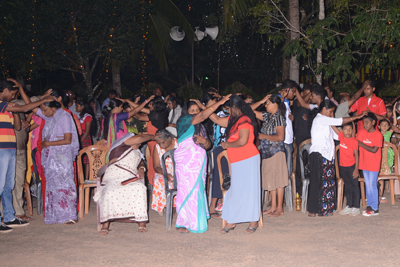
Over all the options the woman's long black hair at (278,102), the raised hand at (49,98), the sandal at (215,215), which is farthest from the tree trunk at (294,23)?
the raised hand at (49,98)

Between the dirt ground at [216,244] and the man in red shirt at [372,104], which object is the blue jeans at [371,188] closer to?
the dirt ground at [216,244]

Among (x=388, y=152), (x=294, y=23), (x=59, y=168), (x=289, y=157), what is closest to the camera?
(x=59, y=168)

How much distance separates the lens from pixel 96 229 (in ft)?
18.5

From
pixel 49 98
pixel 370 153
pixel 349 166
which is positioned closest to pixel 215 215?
pixel 349 166

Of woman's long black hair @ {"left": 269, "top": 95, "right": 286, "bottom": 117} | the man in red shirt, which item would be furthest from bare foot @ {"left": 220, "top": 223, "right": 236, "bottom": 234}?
the man in red shirt

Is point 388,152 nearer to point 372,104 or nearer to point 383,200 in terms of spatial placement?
point 383,200

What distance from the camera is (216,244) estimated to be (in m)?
4.92

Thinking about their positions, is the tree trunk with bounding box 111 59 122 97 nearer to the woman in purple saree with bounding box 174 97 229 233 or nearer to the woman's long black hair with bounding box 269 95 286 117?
the woman's long black hair with bounding box 269 95 286 117

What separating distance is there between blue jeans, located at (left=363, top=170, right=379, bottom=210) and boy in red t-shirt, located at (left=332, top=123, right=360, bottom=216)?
147 mm

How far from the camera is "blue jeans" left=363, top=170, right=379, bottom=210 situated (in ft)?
20.0

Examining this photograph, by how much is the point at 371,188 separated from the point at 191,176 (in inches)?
108

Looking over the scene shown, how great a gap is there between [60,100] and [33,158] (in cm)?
114

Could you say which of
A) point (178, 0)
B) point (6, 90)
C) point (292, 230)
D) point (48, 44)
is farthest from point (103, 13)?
point (178, 0)

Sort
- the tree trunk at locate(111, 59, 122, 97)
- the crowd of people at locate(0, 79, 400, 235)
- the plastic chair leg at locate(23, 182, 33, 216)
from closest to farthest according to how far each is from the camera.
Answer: the crowd of people at locate(0, 79, 400, 235), the plastic chair leg at locate(23, 182, 33, 216), the tree trunk at locate(111, 59, 122, 97)
